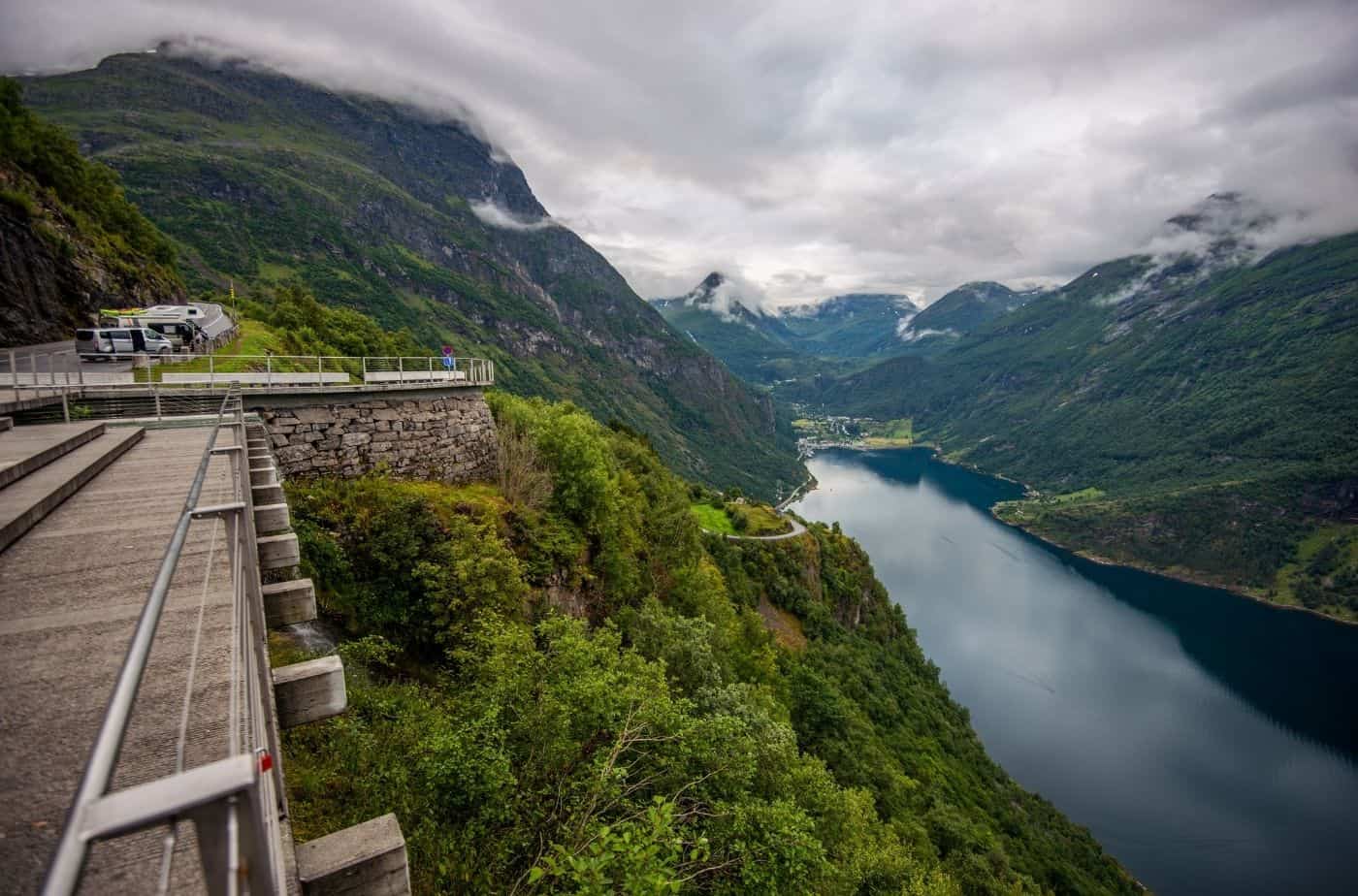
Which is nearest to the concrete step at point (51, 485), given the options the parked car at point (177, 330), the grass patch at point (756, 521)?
the parked car at point (177, 330)

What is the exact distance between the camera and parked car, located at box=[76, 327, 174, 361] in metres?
21.4

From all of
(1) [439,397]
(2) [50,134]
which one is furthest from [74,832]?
(2) [50,134]

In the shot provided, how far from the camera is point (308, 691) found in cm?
464

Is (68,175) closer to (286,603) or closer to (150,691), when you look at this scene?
(286,603)

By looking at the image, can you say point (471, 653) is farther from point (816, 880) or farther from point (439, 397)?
point (439, 397)

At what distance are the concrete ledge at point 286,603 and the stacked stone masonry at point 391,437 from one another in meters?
11.5

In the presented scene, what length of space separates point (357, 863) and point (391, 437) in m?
16.3

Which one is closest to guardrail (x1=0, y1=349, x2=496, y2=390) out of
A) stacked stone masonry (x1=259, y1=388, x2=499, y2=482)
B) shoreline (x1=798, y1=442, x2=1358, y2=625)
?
stacked stone masonry (x1=259, y1=388, x2=499, y2=482)

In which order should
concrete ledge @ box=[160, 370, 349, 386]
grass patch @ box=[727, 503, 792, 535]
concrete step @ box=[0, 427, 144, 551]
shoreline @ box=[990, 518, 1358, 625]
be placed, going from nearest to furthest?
concrete step @ box=[0, 427, 144, 551], concrete ledge @ box=[160, 370, 349, 386], grass patch @ box=[727, 503, 792, 535], shoreline @ box=[990, 518, 1358, 625]

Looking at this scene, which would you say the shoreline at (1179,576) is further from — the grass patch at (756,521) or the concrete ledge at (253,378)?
the concrete ledge at (253,378)

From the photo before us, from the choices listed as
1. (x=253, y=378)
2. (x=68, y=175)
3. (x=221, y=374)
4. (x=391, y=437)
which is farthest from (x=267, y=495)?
(x=68, y=175)

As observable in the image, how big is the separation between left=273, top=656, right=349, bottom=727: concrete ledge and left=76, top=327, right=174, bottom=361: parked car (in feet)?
81.0

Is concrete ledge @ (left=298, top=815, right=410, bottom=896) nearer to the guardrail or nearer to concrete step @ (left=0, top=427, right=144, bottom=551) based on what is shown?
concrete step @ (left=0, top=427, right=144, bottom=551)

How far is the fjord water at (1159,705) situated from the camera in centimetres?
5153
